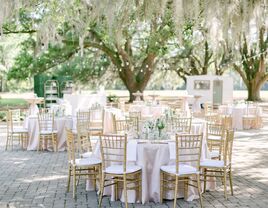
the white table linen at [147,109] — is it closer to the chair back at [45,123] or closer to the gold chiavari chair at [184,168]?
the chair back at [45,123]

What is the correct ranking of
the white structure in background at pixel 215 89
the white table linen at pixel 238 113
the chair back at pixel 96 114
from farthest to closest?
1. the white structure in background at pixel 215 89
2. the white table linen at pixel 238 113
3. the chair back at pixel 96 114

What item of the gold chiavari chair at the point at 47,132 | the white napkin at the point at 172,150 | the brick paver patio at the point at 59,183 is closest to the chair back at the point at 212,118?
the brick paver patio at the point at 59,183

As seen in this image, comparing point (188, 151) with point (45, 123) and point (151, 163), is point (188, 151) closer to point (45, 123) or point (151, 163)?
point (151, 163)

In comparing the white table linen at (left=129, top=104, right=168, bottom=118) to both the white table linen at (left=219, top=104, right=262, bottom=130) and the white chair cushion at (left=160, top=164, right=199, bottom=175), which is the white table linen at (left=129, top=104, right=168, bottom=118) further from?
the white chair cushion at (left=160, top=164, right=199, bottom=175)

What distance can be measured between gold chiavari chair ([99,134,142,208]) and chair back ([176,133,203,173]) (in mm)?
517

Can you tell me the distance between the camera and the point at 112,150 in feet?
16.2

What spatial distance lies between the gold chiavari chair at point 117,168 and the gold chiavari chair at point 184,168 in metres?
0.32

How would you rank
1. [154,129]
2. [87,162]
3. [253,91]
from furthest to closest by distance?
[253,91] → [154,129] → [87,162]

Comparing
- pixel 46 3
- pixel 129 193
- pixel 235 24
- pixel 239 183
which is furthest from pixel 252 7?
pixel 46 3

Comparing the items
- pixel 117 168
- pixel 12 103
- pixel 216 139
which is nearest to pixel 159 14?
pixel 117 168

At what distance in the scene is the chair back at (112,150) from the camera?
15.6 feet

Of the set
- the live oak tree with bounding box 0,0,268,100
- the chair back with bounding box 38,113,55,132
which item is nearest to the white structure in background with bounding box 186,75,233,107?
the live oak tree with bounding box 0,0,268,100

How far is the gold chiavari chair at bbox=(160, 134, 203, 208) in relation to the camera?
4605 millimetres

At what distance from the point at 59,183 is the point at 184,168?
2.01 metres
